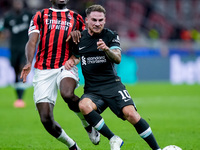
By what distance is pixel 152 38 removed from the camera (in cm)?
2567

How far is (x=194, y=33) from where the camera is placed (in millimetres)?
26125

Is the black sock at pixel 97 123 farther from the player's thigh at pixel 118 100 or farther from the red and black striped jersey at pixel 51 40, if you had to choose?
the red and black striped jersey at pixel 51 40

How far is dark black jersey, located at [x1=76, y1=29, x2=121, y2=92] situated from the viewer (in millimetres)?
5461

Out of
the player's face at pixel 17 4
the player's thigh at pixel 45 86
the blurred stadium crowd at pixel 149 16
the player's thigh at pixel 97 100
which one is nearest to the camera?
the player's thigh at pixel 97 100

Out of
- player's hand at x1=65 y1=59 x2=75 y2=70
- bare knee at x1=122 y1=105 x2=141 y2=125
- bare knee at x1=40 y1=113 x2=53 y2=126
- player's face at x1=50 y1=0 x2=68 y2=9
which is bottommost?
bare knee at x1=40 y1=113 x2=53 y2=126

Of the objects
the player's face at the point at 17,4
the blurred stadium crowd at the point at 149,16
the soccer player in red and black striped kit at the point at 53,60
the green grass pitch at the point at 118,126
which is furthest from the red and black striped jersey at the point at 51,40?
the blurred stadium crowd at the point at 149,16

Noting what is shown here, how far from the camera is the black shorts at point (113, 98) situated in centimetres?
527

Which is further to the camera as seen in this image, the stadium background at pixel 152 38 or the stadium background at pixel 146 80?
the stadium background at pixel 152 38

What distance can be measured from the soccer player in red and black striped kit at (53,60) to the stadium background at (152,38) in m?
10.5

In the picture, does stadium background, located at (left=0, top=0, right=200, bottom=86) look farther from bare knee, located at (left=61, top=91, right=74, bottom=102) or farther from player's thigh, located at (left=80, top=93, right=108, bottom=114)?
player's thigh, located at (left=80, top=93, right=108, bottom=114)

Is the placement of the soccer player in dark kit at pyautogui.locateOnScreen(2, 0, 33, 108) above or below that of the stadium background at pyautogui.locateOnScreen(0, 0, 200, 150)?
above

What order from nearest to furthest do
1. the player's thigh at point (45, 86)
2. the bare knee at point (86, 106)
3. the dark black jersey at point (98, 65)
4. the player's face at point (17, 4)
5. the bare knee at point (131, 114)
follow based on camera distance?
the bare knee at point (131, 114) → the bare knee at point (86, 106) → the dark black jersey at point (98, 65) → the player's thigh at point (45, 86) → the player's face at point (17, 4)

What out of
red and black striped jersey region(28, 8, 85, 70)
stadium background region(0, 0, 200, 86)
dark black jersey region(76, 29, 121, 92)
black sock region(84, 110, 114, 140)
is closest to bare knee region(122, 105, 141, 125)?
black sock region(84, 110, 114, 140)

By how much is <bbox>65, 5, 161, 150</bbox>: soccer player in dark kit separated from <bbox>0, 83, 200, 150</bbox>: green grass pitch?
3.08 ft
